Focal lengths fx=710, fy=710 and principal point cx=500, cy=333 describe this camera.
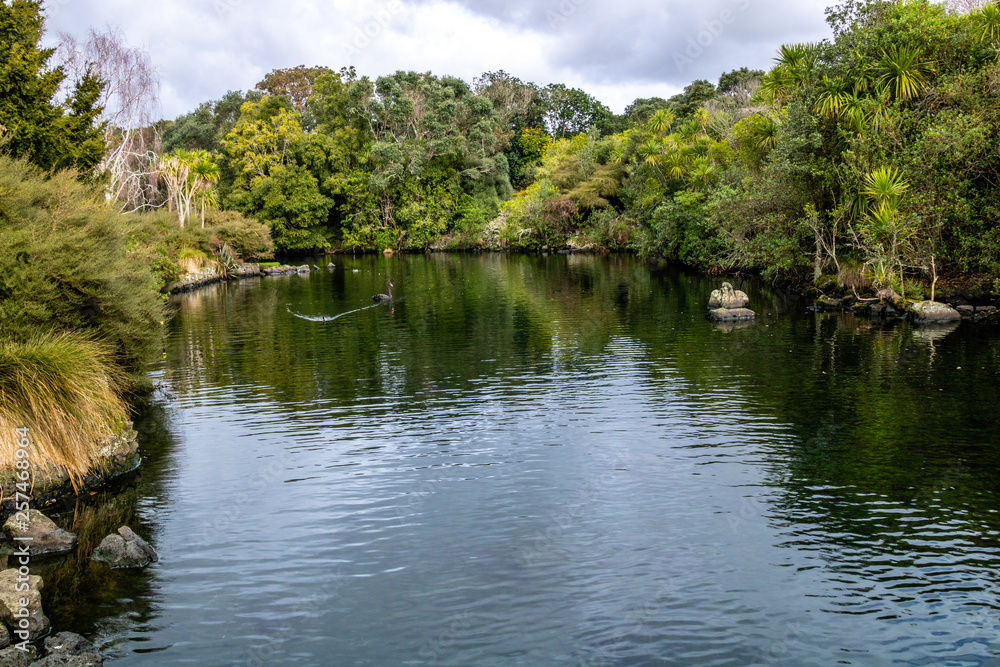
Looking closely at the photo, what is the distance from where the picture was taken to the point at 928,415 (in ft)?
54.6

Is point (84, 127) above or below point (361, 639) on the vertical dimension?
above

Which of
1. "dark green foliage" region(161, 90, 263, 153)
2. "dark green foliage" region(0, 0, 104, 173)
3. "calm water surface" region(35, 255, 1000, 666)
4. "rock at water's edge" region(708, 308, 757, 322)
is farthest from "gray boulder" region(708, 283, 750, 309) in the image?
"dark green foliage" region(161, 90, 263, 153)

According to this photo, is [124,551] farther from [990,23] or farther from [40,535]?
[990,23]

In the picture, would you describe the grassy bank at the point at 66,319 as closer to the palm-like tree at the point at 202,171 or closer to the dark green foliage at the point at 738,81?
the palm-like tree at the point at 202,171

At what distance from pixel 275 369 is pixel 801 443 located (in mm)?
16262

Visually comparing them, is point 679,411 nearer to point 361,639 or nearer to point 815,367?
point 815,367

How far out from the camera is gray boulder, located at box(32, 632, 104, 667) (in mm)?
7969

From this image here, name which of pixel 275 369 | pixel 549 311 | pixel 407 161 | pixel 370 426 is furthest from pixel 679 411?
pixel 407 161

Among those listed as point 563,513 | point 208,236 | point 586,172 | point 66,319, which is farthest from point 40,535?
point 586,172

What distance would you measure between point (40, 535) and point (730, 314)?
27.0 m

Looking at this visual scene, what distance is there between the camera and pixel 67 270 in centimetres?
1563

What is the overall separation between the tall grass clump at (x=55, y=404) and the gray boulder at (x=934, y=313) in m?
29.2

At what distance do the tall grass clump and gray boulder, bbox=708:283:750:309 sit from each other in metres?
26.1

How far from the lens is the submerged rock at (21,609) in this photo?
28.3 ft
